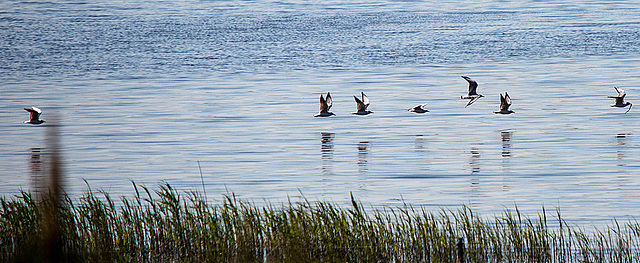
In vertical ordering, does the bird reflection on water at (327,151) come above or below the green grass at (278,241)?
above

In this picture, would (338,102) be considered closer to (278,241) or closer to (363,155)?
(363,155)

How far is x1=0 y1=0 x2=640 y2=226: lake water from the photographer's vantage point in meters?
22.0

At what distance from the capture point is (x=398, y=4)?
3406 inches

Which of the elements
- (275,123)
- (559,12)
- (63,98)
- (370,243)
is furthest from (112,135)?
(559,12)

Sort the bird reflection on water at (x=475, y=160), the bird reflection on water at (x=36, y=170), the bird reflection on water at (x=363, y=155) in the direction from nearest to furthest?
the bird reflection on water at (x=36, y=170) < the bird reflection on water at (x=475, y=160) < the bird reflection on water at (x=363, y=155)

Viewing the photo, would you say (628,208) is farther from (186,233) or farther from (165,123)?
(165,123)

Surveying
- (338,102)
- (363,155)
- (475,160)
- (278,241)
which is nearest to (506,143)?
(475,160)

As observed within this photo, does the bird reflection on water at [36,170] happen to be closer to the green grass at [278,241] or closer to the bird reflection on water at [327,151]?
the bird reflection on water at [327,151]

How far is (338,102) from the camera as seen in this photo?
3975cm

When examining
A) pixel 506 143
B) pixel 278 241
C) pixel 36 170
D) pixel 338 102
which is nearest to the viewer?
pixel 278 241

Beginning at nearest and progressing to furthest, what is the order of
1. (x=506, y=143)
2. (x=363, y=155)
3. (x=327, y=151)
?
(x=363, y=155), (x=327, y=151), (x=506, y=143)

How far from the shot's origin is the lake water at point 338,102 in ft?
72.3

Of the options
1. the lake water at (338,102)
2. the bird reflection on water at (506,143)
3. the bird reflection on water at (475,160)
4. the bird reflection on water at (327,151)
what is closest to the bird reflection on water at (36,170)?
the lake water at (338,102)

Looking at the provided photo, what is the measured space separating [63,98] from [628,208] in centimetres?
2860
